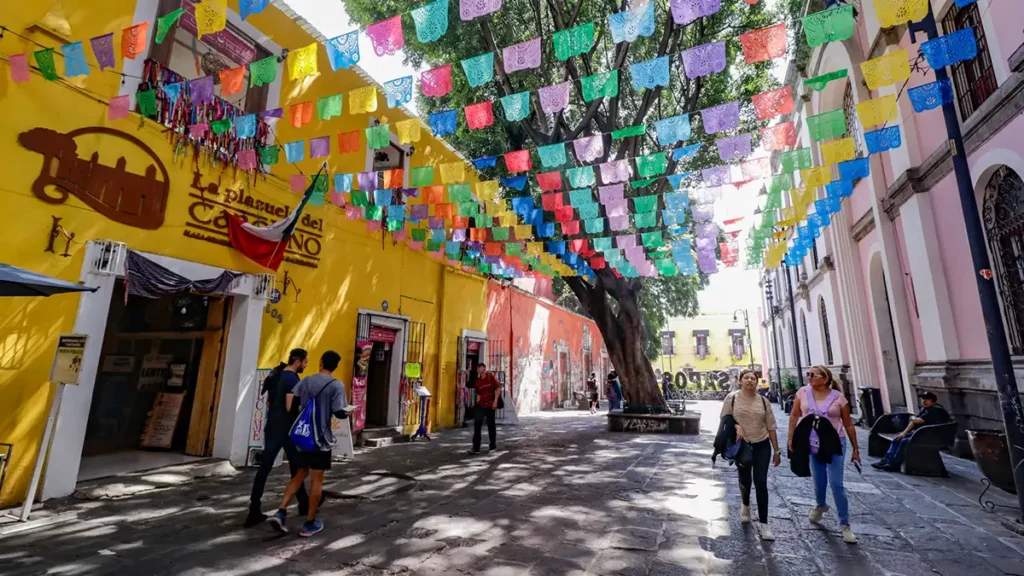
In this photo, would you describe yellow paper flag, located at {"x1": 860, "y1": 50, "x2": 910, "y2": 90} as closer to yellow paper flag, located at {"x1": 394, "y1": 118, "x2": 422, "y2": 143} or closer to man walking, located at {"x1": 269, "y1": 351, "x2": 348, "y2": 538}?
yellow paper flag, located at {"x1": 394, "y1": 118, "x2": 422, "y2": 143}

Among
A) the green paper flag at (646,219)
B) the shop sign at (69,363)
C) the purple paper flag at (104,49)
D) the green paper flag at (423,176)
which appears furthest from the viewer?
the green paper flag at (646,219)

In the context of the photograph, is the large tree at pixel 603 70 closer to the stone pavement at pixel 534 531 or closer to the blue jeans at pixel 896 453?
the blue jeans at pixel 896 453

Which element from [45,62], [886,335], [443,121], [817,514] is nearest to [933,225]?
[886,335]

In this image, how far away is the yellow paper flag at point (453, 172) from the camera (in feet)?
27.9

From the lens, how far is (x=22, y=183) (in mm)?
5320

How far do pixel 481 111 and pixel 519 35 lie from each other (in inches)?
221

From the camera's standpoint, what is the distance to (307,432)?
4.46 metres

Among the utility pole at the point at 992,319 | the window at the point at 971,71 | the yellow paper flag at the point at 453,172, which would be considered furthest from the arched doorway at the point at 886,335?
the yellow paper flag at the point at 453,172

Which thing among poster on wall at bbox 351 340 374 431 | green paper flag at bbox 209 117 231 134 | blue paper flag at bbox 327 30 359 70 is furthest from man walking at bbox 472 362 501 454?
green paper flag at bbox 209 117 231 134

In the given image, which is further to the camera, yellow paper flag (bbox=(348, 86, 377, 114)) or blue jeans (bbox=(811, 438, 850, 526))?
yellow paper flag (bbox=(348, 86, 377, 114))

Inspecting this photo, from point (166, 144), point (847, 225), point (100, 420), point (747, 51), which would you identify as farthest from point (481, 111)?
point (847, 225)

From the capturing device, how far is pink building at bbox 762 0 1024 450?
6.94 metres

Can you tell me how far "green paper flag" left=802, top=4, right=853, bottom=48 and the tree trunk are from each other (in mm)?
8142

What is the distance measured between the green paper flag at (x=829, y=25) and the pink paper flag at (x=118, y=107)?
8140 millimetres
